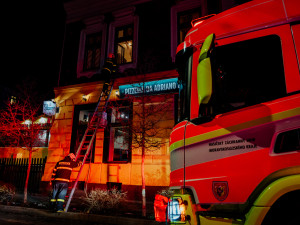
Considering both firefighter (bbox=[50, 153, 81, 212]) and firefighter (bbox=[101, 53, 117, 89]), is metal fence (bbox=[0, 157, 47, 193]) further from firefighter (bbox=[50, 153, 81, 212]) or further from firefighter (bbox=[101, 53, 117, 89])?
firefighter (bbox=[101, 53, 117, 89])

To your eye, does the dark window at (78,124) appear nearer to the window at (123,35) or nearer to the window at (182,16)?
the window at (123,35)

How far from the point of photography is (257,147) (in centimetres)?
206

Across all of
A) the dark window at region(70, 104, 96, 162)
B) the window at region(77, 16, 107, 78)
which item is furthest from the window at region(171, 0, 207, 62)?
the dark window at region(70, 104, 96, 162)

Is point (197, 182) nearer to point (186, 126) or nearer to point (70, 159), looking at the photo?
point (186, 126)

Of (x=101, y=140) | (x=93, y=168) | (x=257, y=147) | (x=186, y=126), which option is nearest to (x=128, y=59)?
(x=101, y=140)

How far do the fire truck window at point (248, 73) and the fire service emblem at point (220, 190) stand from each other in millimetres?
786

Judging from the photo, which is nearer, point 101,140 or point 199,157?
point 199,157

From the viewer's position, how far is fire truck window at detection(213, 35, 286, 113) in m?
2.29

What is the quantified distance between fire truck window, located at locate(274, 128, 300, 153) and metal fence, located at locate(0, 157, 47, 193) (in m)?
12.3

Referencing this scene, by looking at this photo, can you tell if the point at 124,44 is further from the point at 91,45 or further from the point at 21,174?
the point at 21,174

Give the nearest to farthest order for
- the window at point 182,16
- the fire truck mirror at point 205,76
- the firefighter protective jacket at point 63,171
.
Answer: the fire truck mirror at point 205,76
the firefighter protective jacket at point 63,171
the window at point 182,16

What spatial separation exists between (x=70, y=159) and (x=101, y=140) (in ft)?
10.6

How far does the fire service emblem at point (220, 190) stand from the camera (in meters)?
2.18

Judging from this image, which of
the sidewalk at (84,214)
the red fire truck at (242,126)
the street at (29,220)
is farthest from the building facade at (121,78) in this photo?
the red fire truck at (242,126)
